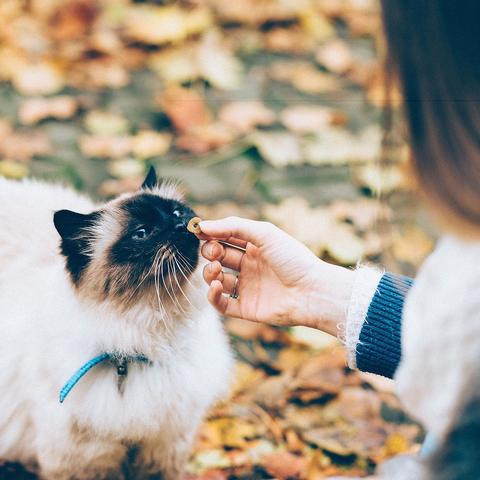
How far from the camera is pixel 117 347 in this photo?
1.72 m

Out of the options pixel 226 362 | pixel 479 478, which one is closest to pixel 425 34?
pixel 479 478

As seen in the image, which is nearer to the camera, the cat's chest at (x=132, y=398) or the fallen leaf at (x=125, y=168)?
the cat's chest at (x=132, y=398)

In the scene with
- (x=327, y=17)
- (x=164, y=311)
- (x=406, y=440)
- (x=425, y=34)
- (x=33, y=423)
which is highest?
(x=327, y=17)

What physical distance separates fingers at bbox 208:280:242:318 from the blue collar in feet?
0.72

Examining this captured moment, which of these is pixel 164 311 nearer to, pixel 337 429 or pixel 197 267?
pixel 197 267

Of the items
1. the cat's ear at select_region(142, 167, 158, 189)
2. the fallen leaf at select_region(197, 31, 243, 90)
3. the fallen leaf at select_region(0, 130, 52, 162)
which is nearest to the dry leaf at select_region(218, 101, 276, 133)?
the fallen leaf at select_region(197, 31, 243, 90)

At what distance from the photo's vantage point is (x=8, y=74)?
3514 millimetres

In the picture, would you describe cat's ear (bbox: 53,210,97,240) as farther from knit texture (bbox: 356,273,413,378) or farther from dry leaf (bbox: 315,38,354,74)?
dry leaf (bbox: 315,38,354,74)

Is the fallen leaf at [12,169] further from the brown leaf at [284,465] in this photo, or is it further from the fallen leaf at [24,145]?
the brown leaf at [284,465]

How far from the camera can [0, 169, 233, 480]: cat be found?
1722mm

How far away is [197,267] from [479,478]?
2.87ft

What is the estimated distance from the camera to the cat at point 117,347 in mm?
1722

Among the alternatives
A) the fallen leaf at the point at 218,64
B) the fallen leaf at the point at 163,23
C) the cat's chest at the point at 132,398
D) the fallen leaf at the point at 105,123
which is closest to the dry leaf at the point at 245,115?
the fallen leaf at the point at 218,64

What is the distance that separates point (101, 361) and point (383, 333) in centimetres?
69
